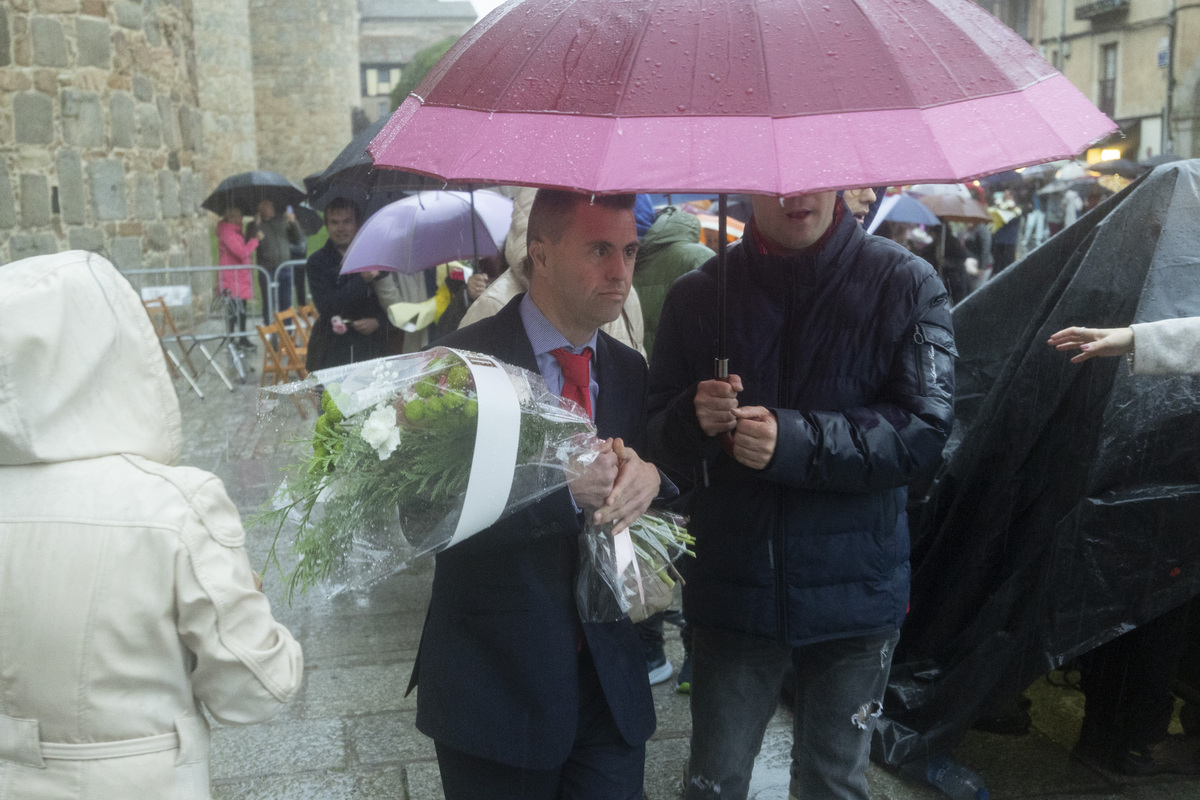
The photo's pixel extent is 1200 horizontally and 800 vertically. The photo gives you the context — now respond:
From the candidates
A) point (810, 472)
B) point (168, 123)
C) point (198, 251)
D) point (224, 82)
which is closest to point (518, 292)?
point (810, 472)

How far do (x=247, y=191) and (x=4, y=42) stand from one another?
656cm

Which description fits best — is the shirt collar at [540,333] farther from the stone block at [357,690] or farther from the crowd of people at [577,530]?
the stone block at [357,690]

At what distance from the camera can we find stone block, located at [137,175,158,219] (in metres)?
11.2

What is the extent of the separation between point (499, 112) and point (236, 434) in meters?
7.57

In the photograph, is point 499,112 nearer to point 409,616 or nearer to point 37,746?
point 37,746

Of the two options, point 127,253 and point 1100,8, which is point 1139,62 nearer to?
point 1100,8

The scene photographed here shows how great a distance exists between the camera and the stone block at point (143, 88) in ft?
35.8

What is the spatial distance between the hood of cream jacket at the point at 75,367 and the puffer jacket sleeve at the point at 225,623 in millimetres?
181

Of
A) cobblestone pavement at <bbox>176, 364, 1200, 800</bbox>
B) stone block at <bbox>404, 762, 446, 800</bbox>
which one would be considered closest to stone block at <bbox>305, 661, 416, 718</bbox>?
cobblestone pavement at <bbox>176, 364, 1200, 800</bbox>

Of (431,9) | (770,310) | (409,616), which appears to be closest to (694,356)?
(770,310)

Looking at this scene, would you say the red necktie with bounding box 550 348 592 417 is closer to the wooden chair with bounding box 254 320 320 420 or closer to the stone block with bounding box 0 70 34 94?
the wooden chair with bounding box 254 320 320 420

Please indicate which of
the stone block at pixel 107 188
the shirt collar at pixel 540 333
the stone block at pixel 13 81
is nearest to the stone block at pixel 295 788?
the shirt collar at pixel 540 333

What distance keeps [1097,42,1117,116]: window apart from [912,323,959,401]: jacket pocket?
131 ft

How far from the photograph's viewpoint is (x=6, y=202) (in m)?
9.50
